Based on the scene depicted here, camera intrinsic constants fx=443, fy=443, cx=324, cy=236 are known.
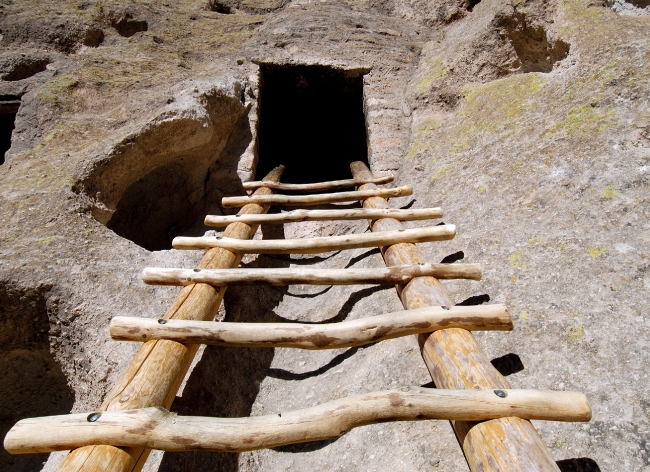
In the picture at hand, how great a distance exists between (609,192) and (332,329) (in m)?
1.22

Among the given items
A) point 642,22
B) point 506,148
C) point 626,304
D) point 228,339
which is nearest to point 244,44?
point 506,148

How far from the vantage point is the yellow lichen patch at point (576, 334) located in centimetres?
137

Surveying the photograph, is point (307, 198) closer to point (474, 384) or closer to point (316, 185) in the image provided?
point (316, 185)

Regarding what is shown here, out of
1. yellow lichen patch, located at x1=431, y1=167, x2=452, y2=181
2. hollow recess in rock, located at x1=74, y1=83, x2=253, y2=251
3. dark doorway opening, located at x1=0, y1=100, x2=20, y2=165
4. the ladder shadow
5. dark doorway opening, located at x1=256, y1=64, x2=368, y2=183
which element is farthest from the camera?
dark doorway opening, located at x1=256, y1=64, x2=368, y2=183

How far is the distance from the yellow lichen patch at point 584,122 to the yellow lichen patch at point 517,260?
27.3 inches

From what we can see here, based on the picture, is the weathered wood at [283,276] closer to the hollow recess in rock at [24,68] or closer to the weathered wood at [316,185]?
the weathered wood at [316,185]

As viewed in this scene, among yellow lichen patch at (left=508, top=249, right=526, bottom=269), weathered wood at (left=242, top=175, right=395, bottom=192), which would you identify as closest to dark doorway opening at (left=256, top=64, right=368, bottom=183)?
weathered wood at (left=242, top=175, right=395, bottom=192)

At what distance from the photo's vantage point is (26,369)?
6.41 feet

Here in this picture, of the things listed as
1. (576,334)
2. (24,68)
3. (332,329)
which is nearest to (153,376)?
(332,329)

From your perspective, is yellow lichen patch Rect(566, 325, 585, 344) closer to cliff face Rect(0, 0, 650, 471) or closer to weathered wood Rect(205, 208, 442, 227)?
cliff face Rect(0, 0, 650, 471)

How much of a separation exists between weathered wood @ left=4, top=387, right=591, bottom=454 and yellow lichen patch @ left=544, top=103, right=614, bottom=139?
55.1 inches

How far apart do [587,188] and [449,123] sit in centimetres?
126

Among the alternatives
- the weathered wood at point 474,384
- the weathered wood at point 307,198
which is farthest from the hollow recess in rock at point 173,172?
the weathered wood at point 474,384

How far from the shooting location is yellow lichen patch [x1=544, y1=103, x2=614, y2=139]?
199 centimetres
